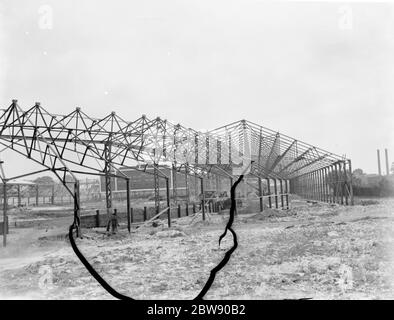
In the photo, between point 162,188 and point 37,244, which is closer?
point 37,244

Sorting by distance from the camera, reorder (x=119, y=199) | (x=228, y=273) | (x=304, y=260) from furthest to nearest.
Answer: (x=119, y=199), (x=304, y=260), (x=228, y=273)

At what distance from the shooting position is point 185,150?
15.6 meters

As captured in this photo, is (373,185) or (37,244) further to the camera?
(373,185)

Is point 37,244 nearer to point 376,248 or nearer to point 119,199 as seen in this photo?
point 376,248

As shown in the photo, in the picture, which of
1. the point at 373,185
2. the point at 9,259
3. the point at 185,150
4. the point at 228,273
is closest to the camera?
the point at 228,273

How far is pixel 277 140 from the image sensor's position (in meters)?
19.4

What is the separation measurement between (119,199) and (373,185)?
27268 millimetres

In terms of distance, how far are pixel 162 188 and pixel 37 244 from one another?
97.5 feet

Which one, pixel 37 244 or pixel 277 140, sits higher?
pixel 277 140

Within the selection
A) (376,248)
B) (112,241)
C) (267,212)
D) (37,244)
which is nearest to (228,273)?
(376,248)

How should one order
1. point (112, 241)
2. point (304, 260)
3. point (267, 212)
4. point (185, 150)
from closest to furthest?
point (304, 260), point (112, 241), point (185, 150), point (267, 212)

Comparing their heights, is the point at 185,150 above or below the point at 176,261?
above
